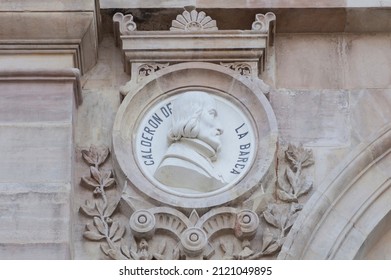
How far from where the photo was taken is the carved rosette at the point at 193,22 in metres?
14.1

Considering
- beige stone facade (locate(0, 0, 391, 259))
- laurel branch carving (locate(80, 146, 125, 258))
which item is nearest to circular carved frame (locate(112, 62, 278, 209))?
beige stone facade (locate(0, 0, 391, 259))

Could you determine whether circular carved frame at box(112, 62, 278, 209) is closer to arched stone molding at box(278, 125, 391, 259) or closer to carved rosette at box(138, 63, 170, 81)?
carved rosette at box(138, 63, 170, 81)

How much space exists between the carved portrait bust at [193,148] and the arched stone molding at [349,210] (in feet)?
2.53

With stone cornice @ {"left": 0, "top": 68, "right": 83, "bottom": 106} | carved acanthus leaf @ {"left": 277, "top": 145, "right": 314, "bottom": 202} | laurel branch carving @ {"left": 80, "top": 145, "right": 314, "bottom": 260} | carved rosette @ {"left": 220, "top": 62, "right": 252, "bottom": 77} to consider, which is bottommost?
laurel branch carving @ {"left": 80, "top": 145, "right": 314, "bottom": 260}

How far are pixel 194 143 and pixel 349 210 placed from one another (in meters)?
1.30

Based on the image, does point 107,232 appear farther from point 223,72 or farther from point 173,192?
→ point 223,72

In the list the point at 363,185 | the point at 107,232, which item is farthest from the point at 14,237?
the point at 363,185

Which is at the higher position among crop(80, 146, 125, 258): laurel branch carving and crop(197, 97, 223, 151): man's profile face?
crop(197, 97, 223, 151): man's profile face

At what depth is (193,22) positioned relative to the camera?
555 inches

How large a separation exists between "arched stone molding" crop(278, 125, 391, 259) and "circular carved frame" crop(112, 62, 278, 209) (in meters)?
0.51

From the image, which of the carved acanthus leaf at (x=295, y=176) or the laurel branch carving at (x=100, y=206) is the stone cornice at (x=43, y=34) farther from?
the carved acanthus leaf at (x=295, y=176)

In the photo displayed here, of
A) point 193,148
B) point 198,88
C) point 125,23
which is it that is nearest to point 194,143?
point 193,148

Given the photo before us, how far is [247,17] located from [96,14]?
1.23 m

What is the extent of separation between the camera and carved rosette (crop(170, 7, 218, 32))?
14.1 m
